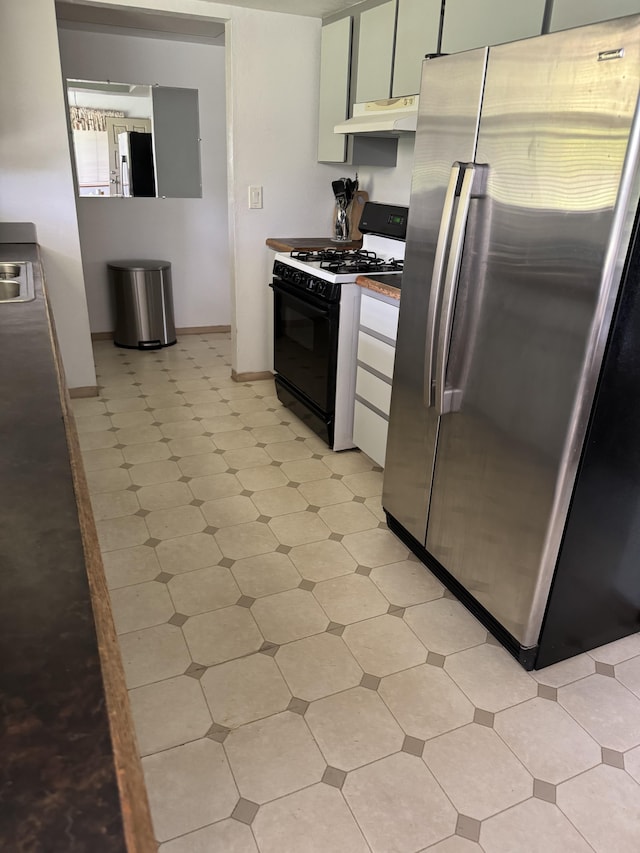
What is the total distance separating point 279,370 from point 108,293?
211cm

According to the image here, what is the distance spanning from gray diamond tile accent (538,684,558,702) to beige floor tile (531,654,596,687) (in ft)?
0.05

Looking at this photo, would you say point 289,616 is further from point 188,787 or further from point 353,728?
point 188,787

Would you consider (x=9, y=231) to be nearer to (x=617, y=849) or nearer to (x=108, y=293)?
(x=108, y=293)

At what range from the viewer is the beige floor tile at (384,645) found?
6.50 ft

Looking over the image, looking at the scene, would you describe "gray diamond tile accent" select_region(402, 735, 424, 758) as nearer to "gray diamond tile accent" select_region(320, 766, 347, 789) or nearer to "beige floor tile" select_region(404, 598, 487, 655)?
"gray diamond tile accent" select_region(320, 766, 347, 789)

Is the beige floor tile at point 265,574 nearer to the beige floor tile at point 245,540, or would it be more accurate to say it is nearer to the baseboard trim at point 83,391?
the beige floor tile at point 245,540

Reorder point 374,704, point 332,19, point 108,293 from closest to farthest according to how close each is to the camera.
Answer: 1. point 374,704
2. point 332,19
3. point 108,293

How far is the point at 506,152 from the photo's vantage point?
1.76 m

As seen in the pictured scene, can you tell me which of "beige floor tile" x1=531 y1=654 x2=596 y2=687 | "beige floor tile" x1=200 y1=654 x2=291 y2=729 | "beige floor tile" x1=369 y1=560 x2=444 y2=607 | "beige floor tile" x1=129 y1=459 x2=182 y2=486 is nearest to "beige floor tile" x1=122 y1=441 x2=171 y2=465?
"beige floor tile" x1=129 y1=459 x2=182 y2=486

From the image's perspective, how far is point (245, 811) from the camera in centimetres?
151

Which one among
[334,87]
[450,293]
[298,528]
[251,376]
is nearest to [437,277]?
[450,293]

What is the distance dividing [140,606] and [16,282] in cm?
150

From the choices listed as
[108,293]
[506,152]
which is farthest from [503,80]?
[108,293]

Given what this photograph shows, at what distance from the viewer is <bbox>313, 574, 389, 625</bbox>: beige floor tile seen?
2193 millimetres
